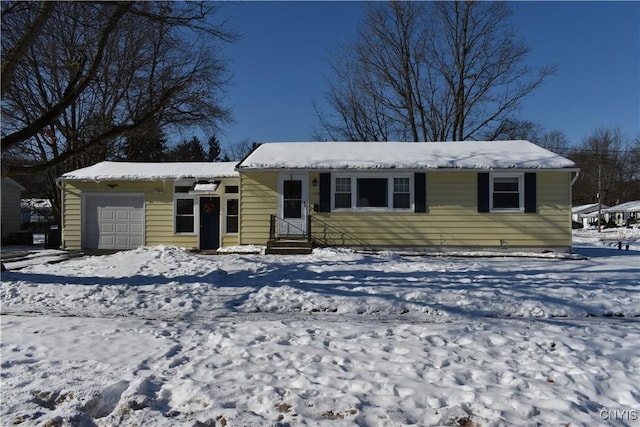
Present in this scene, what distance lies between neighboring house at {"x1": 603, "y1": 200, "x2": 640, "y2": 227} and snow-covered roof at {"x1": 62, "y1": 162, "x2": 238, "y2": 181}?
5030cm

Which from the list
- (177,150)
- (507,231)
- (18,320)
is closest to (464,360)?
(18,320)

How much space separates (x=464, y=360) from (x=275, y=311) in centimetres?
336

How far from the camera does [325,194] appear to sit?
14141 mm

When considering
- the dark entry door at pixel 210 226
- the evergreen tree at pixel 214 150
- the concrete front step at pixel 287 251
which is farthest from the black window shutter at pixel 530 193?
the evergreen tree at pixel 214 150

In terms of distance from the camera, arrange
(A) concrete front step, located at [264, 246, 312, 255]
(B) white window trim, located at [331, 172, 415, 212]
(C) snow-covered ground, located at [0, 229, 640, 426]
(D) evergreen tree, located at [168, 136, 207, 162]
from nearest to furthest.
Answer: (C) snow-covered ground, located at [0, 229, 640, 426], (A) concrete front step, located at [264, 246, 312, 255], (B) white window trim, located at [331, 172, 415, 212], (D) evergreen tree, located at [168, 136, 207, 162]

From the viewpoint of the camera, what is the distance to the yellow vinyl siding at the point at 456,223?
13.8 m

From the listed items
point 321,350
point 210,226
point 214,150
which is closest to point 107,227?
point 210,226

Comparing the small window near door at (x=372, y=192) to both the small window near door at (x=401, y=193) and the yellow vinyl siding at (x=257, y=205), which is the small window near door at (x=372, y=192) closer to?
the small window near door at (x=401, y=193)

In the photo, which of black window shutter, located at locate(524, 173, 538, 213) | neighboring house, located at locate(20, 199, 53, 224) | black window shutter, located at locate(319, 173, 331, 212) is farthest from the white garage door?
neighboring house, located at locate(20, 199, 53, 224)

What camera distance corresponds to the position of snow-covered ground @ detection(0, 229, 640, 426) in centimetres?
333

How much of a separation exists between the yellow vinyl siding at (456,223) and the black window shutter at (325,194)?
24 cm

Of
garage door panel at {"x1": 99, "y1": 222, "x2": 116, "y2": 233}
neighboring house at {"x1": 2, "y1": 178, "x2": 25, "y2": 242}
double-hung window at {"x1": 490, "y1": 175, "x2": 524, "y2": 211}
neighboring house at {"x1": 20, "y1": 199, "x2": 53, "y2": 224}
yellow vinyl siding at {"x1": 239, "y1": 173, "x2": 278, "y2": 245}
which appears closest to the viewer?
double-hung window at {"x1": 490, "y1": 175, "x2": 524, "y2": 211}

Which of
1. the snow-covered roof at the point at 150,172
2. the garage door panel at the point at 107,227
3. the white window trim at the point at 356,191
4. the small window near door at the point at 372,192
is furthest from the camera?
the garage door panel at the point at 107,227

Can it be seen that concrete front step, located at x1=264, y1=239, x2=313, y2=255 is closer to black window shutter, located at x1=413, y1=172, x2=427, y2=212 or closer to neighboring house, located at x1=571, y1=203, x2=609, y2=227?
black window shutter, located at x1=413, y1=172, x2=427, y2=212
